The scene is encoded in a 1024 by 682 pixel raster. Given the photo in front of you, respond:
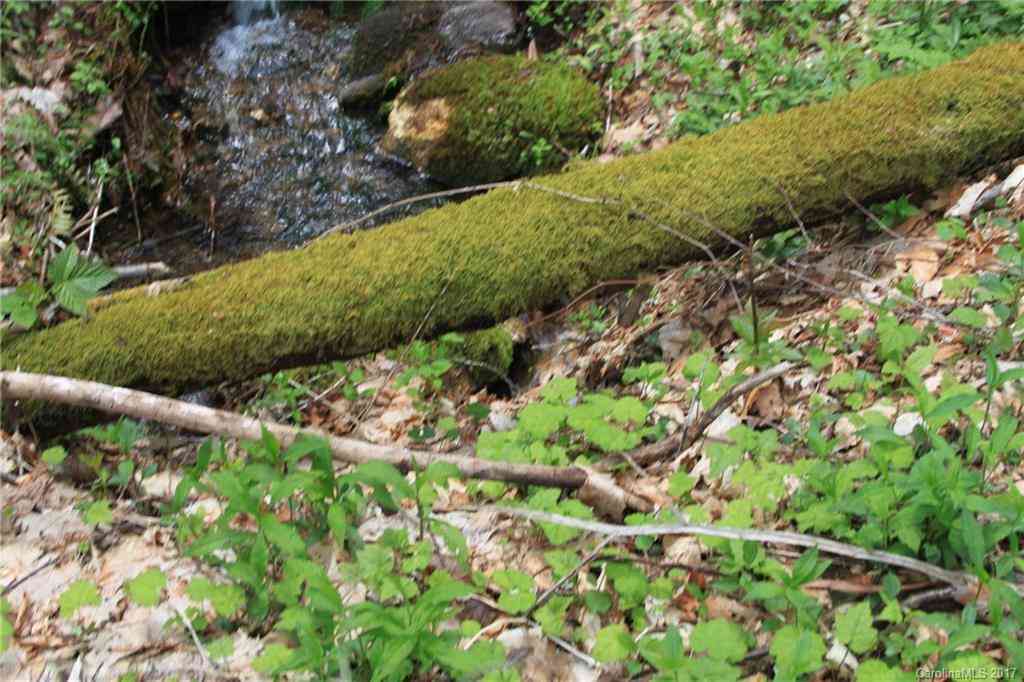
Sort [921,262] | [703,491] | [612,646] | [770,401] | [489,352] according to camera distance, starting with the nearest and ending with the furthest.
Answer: [612,646] → [703,491] → [770,401] → [921,262] → [489,352]

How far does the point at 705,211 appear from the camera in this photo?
366cm

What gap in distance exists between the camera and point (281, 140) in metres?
7.04

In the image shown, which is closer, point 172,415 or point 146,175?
point 172,415

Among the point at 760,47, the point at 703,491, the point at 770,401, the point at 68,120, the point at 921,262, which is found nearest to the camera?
the point at 703,491

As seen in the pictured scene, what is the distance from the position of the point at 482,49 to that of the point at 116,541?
5349mm

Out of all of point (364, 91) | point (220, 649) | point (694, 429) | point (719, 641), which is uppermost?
point (364, 91)

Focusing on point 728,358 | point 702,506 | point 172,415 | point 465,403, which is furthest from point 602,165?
point 172,415

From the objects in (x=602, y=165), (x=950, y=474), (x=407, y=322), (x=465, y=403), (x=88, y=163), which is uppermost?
(x=88, y=163)

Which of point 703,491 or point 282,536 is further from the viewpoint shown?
point 703,491

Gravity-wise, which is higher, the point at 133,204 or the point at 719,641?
the point at 133,204

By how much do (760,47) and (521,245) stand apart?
303cm

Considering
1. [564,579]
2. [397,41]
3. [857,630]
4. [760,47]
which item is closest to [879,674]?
[857,630]

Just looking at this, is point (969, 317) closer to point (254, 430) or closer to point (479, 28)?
point (254, 430)

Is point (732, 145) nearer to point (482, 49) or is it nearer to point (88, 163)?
point (482, 49)
